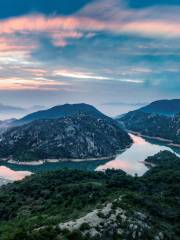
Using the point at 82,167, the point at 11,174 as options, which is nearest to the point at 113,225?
the point at 11,174

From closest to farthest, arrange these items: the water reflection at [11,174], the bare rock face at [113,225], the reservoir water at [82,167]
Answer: the bare rock face at [113,225]
the water reflection at [11,174]
the reservoir water at [82,167]

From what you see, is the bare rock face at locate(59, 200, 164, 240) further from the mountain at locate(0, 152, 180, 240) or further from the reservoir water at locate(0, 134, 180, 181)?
the reservoir water at locate(0, 134, 180, 181)

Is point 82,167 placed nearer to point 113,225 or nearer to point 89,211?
point 89,211

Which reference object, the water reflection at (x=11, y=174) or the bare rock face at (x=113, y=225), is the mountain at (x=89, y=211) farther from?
the water reflection at (x=11, y=174)

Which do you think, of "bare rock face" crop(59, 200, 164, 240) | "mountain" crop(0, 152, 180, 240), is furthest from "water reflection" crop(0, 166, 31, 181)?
"bare rock face" crop(59, 200, 164, 240)

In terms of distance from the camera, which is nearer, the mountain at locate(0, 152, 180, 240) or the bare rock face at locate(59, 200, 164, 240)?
the mountain at locate(0, 152, 180, 240)

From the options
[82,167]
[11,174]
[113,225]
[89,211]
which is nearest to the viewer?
[113,225]

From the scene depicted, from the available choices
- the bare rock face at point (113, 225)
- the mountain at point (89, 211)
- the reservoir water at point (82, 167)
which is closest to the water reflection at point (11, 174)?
the reservoir water at point (82, 167)

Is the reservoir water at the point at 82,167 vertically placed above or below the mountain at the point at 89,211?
below
